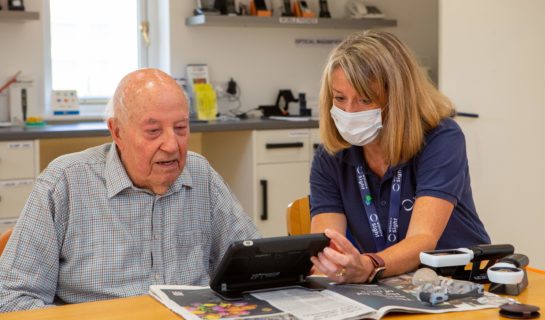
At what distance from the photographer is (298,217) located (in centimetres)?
263

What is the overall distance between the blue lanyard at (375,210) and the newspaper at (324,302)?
14.1 inches

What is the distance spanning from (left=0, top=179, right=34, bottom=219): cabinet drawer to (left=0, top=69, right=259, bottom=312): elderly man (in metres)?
2.09

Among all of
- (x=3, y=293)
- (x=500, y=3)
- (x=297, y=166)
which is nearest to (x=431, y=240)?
(x=3, y=293)

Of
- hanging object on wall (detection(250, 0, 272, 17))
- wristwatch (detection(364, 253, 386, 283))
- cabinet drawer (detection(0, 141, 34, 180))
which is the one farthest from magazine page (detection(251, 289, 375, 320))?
hanging object on wall (detection(250, 0, 272, 17))

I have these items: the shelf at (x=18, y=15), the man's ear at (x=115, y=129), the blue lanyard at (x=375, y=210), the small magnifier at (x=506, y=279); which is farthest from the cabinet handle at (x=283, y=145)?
the small magnifier at (x=506, y=279)

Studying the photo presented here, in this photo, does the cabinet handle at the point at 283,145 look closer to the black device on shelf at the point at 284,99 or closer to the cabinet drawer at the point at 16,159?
the black device on shelf at the point at 284,99

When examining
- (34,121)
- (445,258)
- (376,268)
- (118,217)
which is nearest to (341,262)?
(376,268)

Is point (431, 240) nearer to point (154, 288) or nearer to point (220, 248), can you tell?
point (220, 248)

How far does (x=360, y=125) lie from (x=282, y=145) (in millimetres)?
2563

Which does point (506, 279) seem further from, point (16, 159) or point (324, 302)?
point (16, 159)

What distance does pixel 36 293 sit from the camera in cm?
198

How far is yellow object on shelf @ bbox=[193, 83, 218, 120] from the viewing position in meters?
5.06

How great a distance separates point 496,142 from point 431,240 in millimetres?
2220

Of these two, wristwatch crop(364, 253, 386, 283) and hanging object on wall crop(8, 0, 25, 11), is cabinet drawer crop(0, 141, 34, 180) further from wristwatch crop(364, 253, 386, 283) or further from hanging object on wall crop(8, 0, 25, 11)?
wristwatch crop(364, 253, 386, 283)
